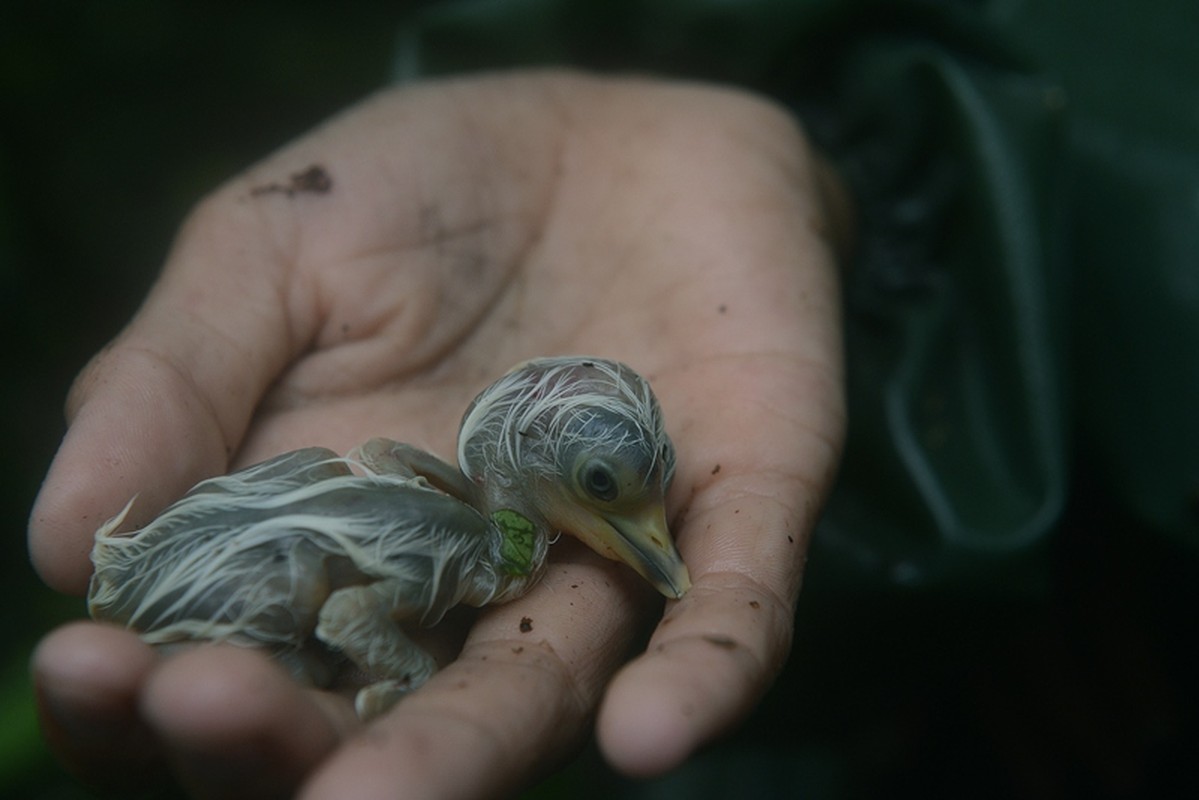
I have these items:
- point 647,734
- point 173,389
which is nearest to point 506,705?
point 647,734

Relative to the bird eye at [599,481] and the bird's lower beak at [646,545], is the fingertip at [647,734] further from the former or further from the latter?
the bird eye at [599,481]

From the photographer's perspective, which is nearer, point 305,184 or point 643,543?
point 643,543

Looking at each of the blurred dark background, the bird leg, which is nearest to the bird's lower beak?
the bird leg

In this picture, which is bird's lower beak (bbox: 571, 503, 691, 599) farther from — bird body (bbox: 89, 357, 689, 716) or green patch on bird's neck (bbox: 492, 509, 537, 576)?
green patch on bird's neck (bbox: 492, 509, 537, 576)

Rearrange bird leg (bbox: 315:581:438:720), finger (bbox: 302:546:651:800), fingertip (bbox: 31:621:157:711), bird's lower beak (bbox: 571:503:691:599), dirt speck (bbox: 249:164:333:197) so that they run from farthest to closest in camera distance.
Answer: dirt speck (bbox: 249:164:333:197), bird's lower beak (bbox: 571:503:691:599), bird leg (bbox: 315:581:438:720), fingertip (bbox: 31:621:157:711), finger (bbox: 302:546:651:800)

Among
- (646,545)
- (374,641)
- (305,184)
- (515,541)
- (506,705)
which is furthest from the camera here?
(305,184)

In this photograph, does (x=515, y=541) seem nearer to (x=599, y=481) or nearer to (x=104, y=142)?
(x=599, y=481)
